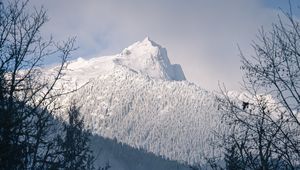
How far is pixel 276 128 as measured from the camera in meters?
10.0

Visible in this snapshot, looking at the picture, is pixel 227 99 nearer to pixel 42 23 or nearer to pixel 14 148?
pixel 14 148

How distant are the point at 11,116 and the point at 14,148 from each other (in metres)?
0.83

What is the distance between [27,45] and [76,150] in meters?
11.3

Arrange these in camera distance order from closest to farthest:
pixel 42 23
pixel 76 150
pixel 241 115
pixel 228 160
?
pixel 241 115 → pixel 42 23 → pixel 228 160 → pixel 76 150

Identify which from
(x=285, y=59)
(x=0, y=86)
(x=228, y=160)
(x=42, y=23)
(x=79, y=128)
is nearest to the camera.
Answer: (x=285, y=59)

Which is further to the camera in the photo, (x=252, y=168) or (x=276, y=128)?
(x=252, y=168)

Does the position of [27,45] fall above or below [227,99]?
above

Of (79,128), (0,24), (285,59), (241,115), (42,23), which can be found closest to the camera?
(285,59)

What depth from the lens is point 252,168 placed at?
13102 mm

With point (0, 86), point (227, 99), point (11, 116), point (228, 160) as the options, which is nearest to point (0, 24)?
point (0, 86)

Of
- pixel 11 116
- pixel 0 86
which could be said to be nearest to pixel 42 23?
pixel 0 86

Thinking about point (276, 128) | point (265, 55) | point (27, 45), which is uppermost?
point (27, 45)

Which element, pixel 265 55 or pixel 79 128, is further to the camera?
pixel 79 128

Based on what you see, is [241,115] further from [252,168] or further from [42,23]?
[42,23]
